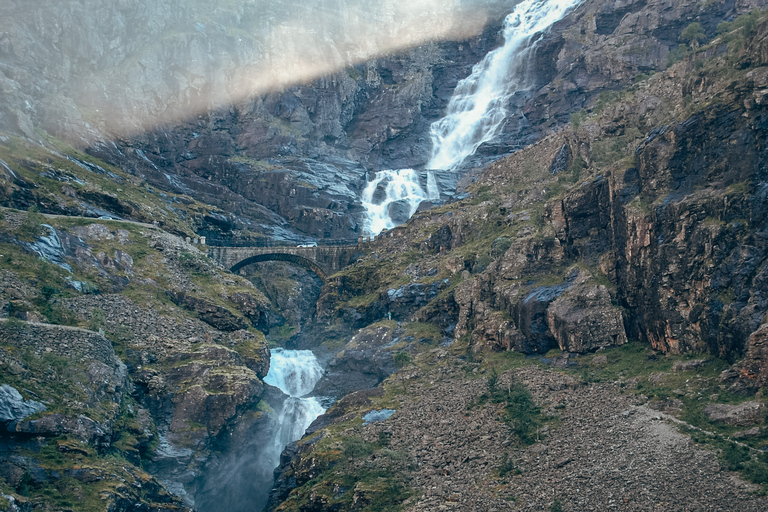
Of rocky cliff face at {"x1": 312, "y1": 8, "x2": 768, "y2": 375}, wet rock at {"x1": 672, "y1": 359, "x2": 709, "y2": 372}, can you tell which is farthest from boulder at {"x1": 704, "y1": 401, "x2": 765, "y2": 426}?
wet rock at {"x1": 672, "y1": 359, "x2": 709, "y2": 372}

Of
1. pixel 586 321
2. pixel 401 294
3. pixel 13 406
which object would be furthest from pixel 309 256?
pixel 13 406

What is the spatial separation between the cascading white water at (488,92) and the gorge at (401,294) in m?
1.34

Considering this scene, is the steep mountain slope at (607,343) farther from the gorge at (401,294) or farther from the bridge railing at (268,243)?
the bridge railing at (268,243)

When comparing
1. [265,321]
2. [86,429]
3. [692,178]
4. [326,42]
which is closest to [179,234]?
[265,321]

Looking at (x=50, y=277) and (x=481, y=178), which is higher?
(x=481, y=178)

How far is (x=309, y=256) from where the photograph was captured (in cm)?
9200

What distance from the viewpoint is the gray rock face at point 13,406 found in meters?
38.4

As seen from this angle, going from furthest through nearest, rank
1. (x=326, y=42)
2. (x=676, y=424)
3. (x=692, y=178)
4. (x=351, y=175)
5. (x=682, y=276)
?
(x=326, y=42) < (x=351, y=175) < (x=692, y=178) < (x=682, y=276) < (x=676, y=424)

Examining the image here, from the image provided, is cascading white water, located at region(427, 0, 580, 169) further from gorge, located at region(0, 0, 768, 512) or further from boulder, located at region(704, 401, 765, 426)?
boulder, located at region(704, 401, 765, 426)

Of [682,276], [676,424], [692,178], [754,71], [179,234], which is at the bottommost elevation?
[676,424]

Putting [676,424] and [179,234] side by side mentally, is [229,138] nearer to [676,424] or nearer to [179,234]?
[179,234]

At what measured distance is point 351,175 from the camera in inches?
4838

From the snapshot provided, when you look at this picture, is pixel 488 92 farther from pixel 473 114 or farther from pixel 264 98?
pixel 264 98

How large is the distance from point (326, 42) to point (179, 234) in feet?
253
